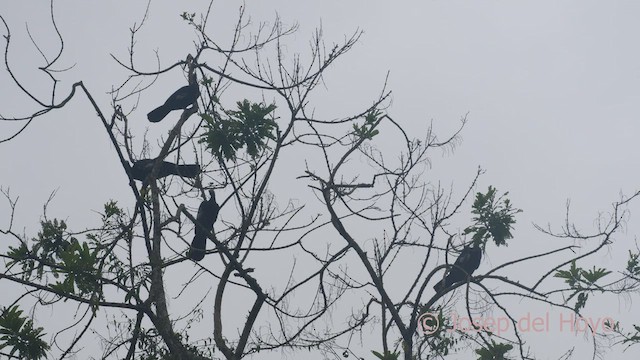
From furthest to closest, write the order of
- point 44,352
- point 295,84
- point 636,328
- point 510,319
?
1. point 636,328
2. point 295,84
3. point 510,319
4. point 44,352

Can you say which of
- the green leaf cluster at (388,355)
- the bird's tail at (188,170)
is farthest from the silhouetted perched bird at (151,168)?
the green leaf cluster at (388,355)

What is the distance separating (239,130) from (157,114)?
1840 millimetres

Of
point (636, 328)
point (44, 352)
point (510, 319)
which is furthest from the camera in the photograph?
point (636, 328)

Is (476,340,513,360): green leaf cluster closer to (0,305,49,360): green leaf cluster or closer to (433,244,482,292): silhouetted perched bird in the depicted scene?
(433,244,482,292): silhouetted perched bird

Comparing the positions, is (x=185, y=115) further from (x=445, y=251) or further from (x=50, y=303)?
(x=445, y=251)

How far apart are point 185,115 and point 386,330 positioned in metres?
2.53

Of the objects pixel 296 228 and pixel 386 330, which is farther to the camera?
pixel 386 330

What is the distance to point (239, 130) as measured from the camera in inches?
212

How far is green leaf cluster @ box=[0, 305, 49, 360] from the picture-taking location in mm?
4414

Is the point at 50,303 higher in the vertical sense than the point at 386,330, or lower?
lower

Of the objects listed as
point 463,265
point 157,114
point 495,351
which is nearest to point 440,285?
point 463,265

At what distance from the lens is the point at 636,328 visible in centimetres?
610

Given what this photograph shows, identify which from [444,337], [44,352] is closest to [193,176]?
[44,352]

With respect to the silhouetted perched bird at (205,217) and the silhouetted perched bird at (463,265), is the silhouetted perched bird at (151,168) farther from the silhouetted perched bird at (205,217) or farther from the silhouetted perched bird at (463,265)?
the silhouetted perched bird at (463,265)
